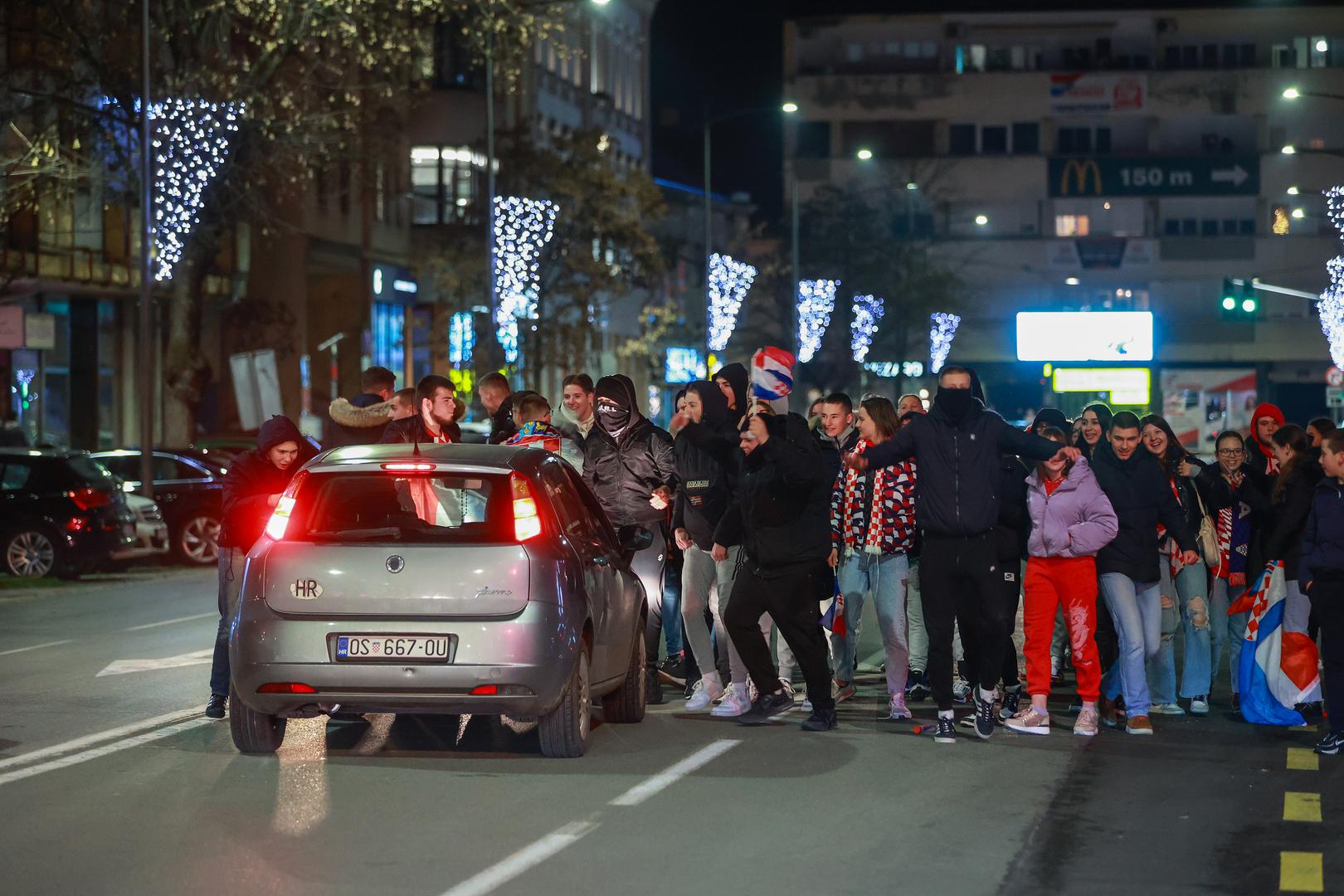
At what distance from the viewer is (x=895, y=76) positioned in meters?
97.4

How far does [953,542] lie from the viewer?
11234mm

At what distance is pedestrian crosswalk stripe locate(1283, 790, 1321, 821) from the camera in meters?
9.22

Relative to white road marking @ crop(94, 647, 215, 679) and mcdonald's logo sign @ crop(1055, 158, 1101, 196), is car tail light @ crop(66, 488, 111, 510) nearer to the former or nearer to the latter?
white road marking @ crop(94, 647, 215, 679)

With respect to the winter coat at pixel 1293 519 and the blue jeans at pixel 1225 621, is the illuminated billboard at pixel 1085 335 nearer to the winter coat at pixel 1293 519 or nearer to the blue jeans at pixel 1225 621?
the blue jeans at pixel 1225 621

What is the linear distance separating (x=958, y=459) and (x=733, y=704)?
209 centimetres

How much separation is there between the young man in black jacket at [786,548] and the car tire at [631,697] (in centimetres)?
59

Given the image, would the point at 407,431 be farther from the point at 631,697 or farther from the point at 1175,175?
the point at 1175,175

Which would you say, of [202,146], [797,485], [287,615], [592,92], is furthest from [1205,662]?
[592,92]

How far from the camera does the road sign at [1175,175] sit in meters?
93.4

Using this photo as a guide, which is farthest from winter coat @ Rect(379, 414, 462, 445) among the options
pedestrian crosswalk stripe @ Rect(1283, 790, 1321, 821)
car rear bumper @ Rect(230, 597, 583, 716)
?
pedestrian crosswalk stripe @ Rect(1283, 790, 1321, 821)

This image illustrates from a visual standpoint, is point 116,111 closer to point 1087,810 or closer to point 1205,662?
point 1205,662

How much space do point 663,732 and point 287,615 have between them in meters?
2.33

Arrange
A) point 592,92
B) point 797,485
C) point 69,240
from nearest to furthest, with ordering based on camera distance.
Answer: point 797,485 → point 69,240 → point 592,92

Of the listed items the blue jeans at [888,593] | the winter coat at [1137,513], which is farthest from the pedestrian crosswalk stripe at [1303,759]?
the blue jeans at [888,593]
